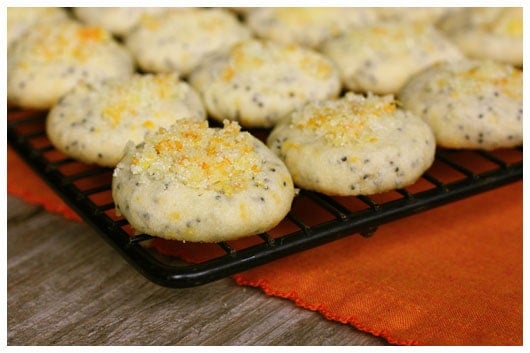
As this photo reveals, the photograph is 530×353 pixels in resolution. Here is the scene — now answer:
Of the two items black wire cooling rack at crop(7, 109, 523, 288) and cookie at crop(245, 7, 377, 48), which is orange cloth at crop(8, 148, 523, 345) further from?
cookie at crop(245, 7, 377, 48)

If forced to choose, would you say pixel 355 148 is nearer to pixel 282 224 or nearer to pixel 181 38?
pixel 282 224

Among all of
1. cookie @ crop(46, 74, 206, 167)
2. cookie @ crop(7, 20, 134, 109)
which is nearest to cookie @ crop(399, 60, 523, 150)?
cookie @ crop(46, 74, 206, 167)

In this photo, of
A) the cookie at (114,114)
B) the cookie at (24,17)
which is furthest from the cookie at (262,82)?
the cookie at (24,17)

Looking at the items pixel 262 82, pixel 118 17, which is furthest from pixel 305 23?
pixel 118 17

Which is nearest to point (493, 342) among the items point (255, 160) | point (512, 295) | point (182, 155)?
point (512, 295)

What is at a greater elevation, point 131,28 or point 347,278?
point 131,28

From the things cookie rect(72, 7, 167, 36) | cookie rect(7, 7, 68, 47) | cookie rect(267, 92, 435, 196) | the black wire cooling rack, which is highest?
cookie rect(7, 7, 68, 47)
